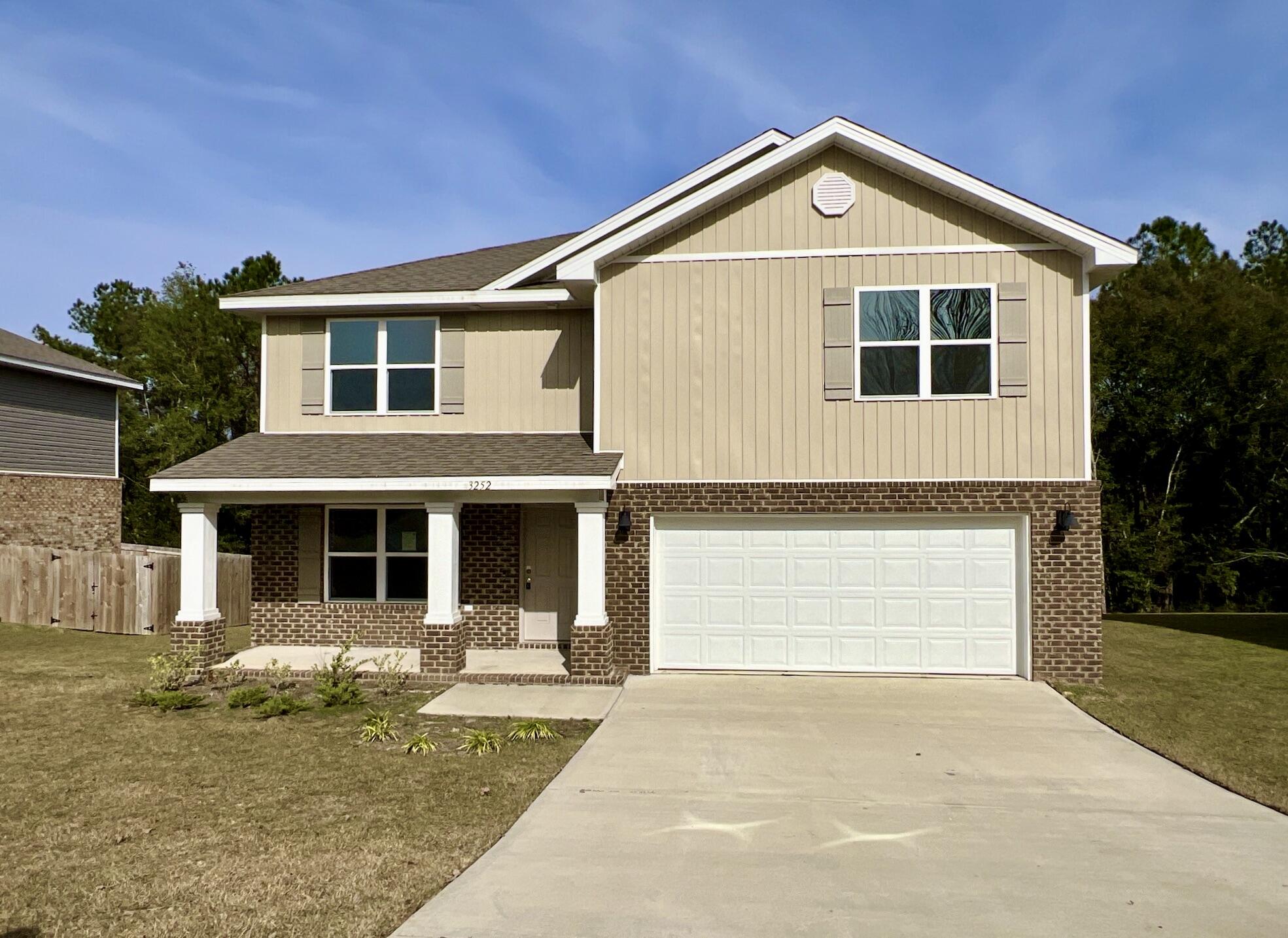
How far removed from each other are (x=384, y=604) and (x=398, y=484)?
9.76 feet

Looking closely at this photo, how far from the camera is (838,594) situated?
36.4 feet

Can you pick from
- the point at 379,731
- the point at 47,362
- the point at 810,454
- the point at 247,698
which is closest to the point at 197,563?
the point at 247,698

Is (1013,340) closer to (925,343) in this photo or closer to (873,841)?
(925,343)

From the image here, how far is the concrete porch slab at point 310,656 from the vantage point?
37.0 ft

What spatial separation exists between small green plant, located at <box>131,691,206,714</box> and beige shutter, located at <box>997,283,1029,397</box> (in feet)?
33.2

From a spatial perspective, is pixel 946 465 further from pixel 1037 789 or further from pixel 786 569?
pixel 1037 789

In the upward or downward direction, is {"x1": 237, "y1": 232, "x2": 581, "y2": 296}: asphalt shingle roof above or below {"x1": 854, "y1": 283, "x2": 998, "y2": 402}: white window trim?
above

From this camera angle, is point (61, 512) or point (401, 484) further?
point (61, 512)

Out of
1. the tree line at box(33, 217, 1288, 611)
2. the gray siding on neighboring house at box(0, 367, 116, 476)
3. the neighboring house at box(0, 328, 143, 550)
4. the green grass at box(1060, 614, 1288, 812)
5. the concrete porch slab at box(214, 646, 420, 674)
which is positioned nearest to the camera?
the green grass at box(1060, 614, 1288, 812)

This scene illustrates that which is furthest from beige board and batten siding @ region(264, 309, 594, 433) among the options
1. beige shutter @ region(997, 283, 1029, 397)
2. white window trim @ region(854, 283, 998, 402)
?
beige shutter @ region(997, 283, 1029, 397)

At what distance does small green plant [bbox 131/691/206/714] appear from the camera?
9188 millimetres

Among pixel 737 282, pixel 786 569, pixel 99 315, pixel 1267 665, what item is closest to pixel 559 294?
pixel 737 282

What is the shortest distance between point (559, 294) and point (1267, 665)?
11.4 meters

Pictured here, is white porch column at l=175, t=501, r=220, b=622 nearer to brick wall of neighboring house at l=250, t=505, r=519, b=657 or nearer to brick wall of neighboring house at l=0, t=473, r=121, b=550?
brick wall of neighboring house at l=250, t=505, r=519, b=657
